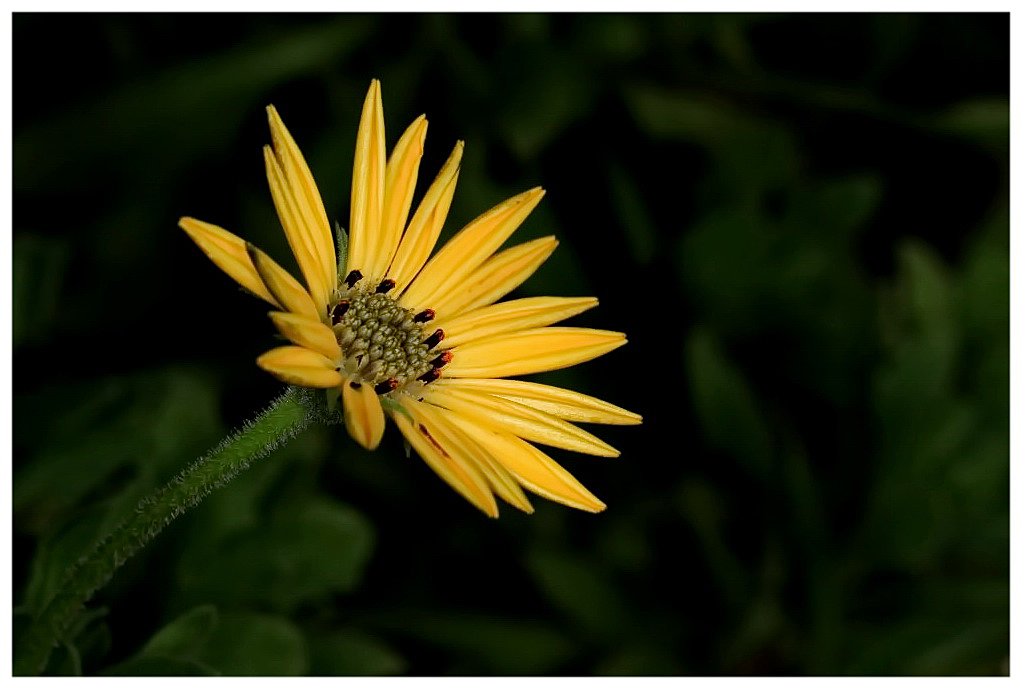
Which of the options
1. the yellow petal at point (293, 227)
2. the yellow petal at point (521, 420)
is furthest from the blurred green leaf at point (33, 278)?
the yellow petal at point (521, 420)

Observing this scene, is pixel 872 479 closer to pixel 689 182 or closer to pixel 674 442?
pixel 674 442

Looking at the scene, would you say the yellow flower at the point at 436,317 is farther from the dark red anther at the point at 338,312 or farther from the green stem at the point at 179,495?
the green stem at the point at 179,495

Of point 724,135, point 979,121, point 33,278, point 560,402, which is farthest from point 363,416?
point 979,121

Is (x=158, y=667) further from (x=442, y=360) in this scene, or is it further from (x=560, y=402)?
(x=560, y=402)

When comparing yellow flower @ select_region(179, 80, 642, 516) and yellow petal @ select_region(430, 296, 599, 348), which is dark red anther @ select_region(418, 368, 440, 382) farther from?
yellow petal @ select_region(430, 296, 599, 348)

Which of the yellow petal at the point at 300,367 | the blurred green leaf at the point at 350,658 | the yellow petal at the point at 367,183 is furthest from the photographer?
the blurred green leaf at the point at 350,658

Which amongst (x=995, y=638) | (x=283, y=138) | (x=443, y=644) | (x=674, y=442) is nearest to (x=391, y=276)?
(x=283, y=138)

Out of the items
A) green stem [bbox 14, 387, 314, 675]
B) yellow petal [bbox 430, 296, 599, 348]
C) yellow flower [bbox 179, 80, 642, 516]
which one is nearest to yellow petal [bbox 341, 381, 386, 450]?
yellow flower [bbox 179, 80, 642, 516]
